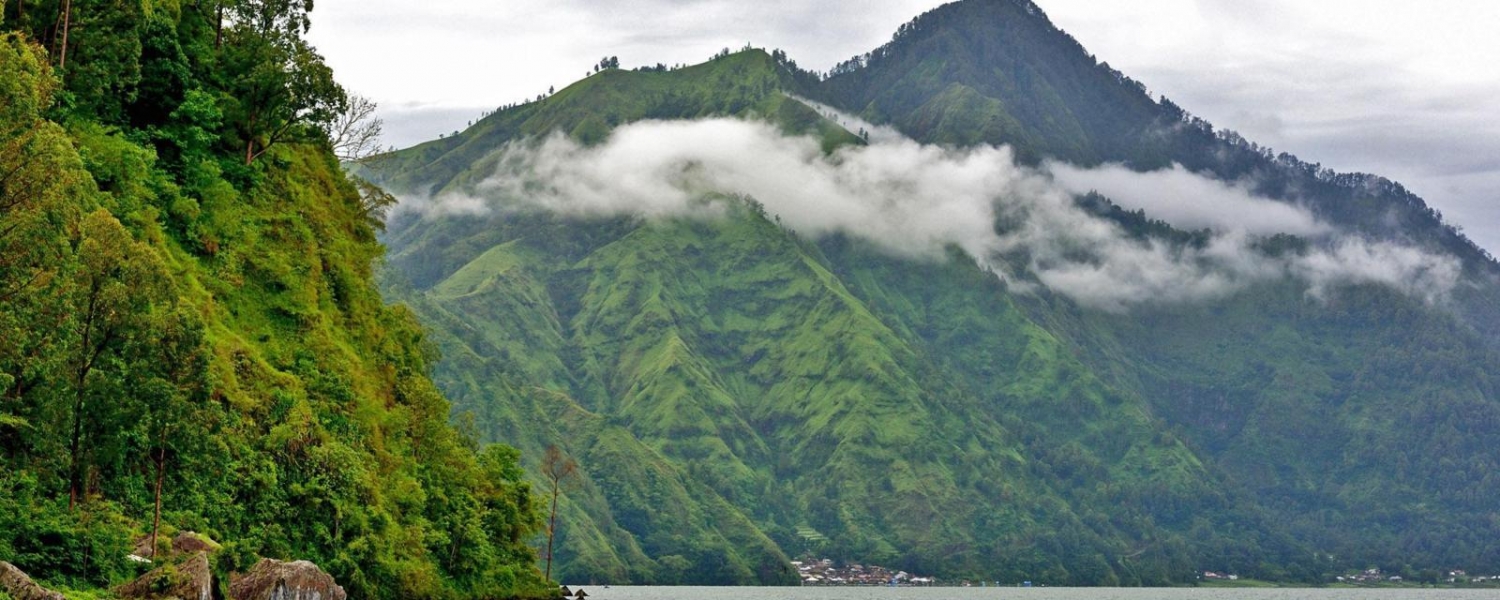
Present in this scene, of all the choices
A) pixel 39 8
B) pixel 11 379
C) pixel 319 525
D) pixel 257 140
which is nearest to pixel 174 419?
pixel 11 379

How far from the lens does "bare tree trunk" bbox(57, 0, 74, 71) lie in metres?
79.7

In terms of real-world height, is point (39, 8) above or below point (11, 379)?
above

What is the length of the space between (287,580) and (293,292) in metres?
30.8

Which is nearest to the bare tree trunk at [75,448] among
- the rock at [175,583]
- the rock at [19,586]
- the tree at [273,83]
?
the rock at [175,583]

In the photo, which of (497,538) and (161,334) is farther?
(497,538)

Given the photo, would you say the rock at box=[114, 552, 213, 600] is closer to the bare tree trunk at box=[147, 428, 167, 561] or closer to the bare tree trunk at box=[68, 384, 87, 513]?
the bare tree trunk at box=[147, 428, 167, 561]

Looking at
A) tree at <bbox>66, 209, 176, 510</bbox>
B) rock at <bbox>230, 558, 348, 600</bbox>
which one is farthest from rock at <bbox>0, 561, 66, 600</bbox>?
rock at <bbox>230, 558, 348, 600</bbox>

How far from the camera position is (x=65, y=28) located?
79375 mm

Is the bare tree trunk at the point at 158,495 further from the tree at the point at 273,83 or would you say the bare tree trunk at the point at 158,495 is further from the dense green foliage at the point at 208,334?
the tree at the point at 273,83

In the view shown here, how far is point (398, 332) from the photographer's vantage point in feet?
396

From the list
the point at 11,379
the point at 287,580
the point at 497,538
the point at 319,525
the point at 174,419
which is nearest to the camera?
the point at 11,379

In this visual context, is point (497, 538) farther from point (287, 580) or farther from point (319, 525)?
point (287, 580)

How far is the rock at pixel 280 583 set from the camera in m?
73.1

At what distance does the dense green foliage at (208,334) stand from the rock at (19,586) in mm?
6601
